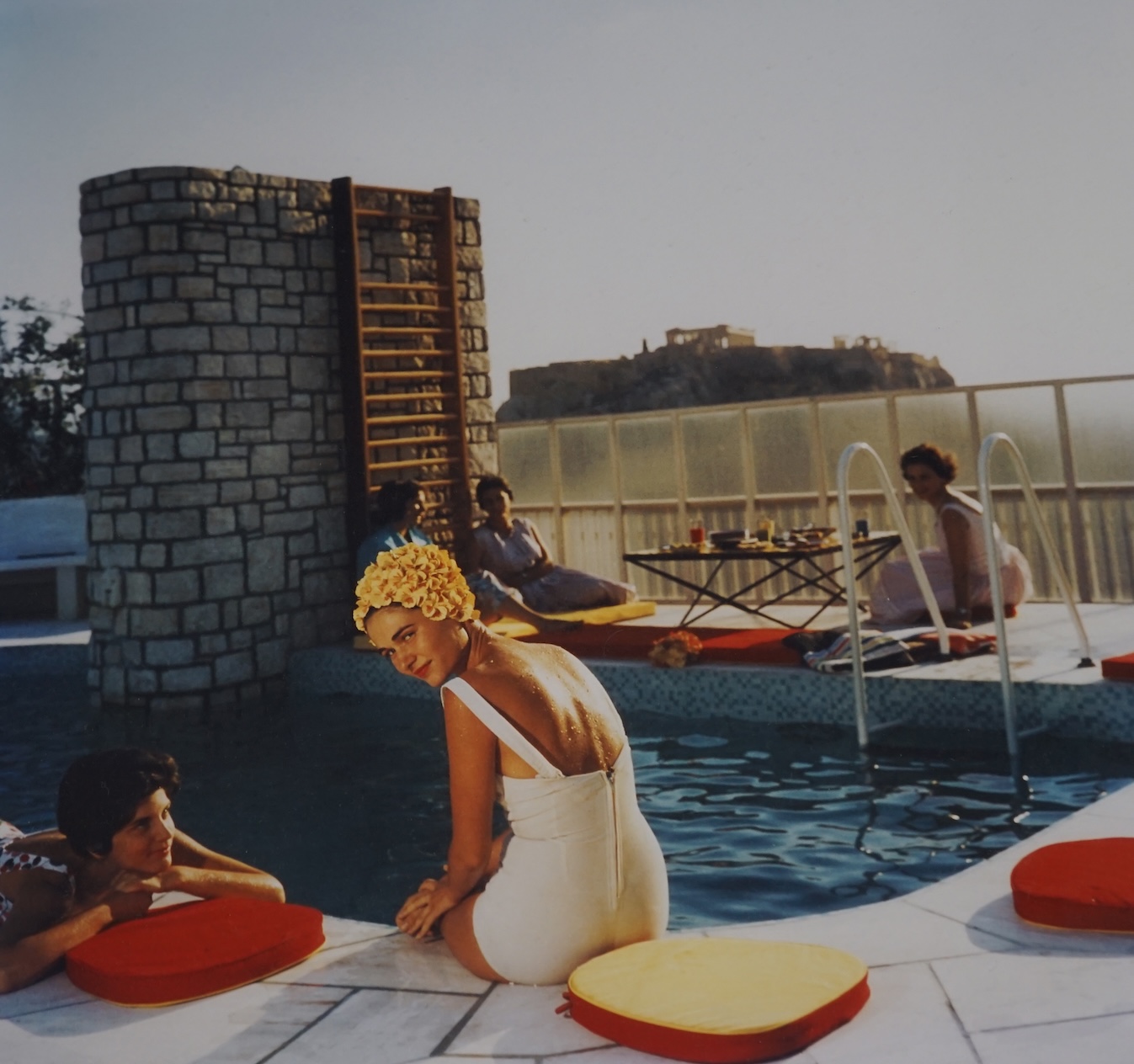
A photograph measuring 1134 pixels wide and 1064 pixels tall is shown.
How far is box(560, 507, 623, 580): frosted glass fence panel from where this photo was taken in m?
10.2

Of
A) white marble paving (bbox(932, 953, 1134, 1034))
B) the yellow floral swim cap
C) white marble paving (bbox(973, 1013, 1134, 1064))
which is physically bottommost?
white marble paving (bbox(973, 1013, 1134, 1064))

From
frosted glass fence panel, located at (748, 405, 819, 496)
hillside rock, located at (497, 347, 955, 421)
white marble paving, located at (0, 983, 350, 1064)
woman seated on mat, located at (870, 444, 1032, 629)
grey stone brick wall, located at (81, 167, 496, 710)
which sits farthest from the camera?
hillside rock, located at (497, 347, 955, 421)

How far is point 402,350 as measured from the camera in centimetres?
899

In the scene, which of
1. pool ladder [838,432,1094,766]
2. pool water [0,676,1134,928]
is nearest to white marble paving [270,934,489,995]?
pool water [0,676,1134,928]

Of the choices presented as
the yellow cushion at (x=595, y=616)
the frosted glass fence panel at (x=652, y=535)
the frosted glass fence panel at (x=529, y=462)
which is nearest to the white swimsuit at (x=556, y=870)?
the yellow cushion at (x=595, y=616)

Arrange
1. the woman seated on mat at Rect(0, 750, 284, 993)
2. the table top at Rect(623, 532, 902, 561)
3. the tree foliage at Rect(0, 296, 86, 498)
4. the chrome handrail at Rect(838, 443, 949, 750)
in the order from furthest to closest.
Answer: the tree foliage at Rect(0, 296, 86, 498) → the table top at Rect(623, 532, 902, 561) → the chrome handrail at Rect(838, 443, 949, 750) → the woman seated on mat at Rect(0, 750, 284, 993)

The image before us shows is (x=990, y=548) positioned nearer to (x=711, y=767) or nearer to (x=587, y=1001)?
(x=711, y=767)

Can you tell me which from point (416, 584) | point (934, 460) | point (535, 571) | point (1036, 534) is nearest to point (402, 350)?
point (535, 571)

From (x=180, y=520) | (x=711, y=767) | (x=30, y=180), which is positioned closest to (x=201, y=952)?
(x=711, y=767)

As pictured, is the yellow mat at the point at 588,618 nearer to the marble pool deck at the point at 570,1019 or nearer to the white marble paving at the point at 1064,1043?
the marble pool deck at the point at 570,1019

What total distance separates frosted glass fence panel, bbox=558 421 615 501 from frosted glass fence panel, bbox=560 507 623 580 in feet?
0.40

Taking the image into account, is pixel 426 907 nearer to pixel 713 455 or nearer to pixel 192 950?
pixel 192 950

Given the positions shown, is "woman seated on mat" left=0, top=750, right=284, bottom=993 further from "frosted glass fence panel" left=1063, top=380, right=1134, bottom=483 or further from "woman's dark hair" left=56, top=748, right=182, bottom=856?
A: "frosted glass fence panel" left=1063, top=380, right=1134, bottom=483

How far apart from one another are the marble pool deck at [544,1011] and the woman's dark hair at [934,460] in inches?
166
